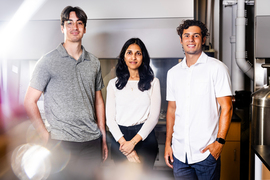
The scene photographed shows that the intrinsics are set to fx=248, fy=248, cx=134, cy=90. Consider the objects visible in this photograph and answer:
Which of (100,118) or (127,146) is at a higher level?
(100,118)

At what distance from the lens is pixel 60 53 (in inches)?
58.7

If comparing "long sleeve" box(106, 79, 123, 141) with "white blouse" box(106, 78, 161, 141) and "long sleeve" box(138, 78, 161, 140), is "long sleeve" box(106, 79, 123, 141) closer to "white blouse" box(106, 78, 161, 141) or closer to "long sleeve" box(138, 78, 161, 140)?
"white blouse" box(106, 78, 161, 141)

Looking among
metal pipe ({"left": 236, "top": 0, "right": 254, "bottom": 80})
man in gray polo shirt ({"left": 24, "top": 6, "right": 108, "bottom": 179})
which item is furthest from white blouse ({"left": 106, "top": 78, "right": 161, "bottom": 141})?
metal pipe ({"left": 236, "top": 0, "right": 254, "bottom": 80})

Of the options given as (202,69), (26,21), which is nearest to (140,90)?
(202,69)

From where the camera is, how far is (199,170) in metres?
1.33

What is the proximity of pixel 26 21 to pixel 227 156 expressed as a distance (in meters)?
1.99

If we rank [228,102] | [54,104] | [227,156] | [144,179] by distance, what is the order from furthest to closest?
[227,156], [144,179], [54,104], [228,102]

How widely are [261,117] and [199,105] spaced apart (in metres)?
0.77

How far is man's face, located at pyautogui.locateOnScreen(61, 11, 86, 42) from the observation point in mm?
1508

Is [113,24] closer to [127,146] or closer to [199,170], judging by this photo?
[127,146]

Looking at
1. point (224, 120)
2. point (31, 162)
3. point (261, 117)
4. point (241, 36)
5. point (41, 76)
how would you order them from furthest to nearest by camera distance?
point (241, 36) → point (31, 162) → point (261, 117) → point (41, 76) → point (224, 120)

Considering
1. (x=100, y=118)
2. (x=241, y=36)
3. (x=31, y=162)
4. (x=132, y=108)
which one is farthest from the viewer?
(x=241, y=36)

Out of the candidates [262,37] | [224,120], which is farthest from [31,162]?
[262,37]

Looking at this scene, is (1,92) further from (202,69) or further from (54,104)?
(202,69)
